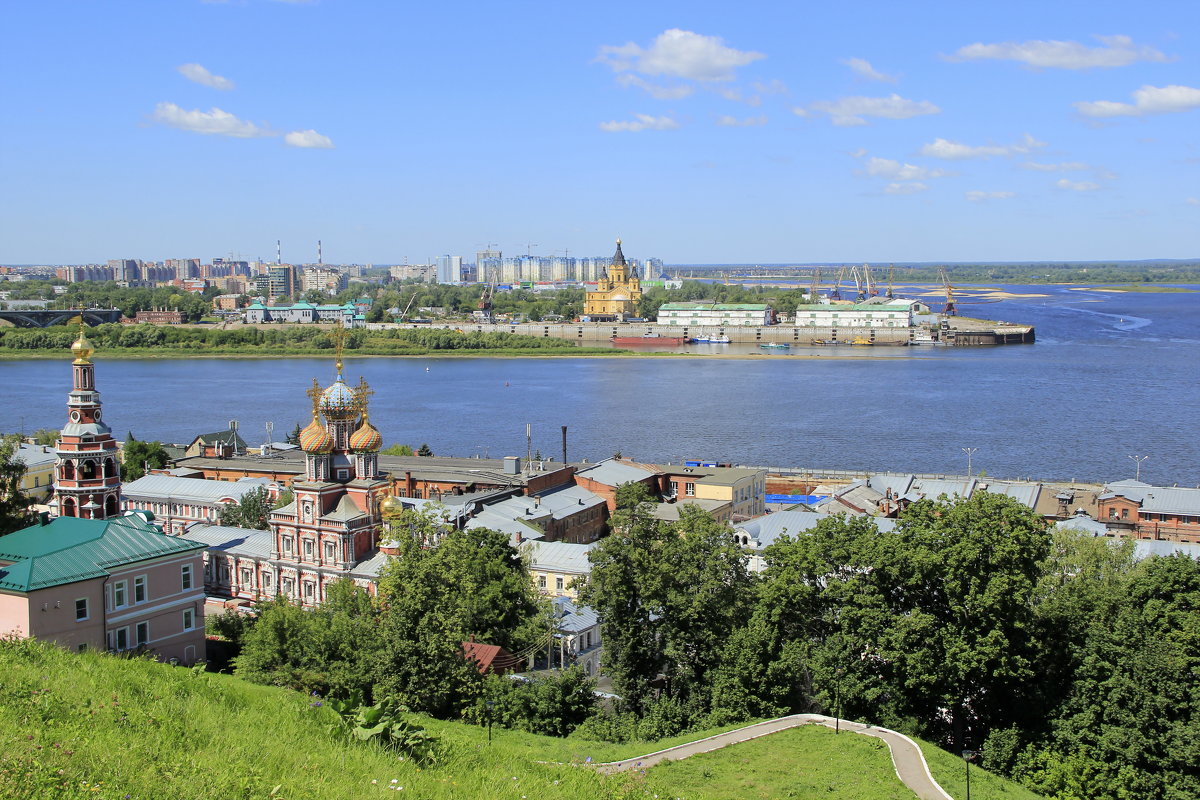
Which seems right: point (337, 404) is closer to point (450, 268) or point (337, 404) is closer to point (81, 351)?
point (81, 351)

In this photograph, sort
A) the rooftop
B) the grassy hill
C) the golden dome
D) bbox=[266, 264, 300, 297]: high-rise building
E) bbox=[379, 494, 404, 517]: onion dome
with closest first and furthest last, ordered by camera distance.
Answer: the grassy hill → bbox=[379, 494, 404, 517]: onion dome → the golden dome → the rooftop → bbox=[266, 264, 300, 297]: high-rise building

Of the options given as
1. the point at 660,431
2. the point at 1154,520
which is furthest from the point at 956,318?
the point at 1154,520

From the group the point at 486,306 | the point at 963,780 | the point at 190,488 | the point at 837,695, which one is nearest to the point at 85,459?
the point at 190,488

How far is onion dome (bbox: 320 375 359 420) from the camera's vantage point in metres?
13.4

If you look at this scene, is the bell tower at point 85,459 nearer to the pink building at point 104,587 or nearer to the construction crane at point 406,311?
the pink building at point 104,587

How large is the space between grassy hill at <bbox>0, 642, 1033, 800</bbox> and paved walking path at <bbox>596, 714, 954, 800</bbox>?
124mm

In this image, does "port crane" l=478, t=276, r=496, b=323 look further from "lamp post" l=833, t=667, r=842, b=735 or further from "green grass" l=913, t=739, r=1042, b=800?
"green grass" l=913, t=739, r=1042, b=800

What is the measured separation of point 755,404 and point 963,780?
27725 millimetres

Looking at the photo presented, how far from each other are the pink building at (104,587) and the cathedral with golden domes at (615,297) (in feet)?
198

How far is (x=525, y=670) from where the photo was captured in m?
10.1

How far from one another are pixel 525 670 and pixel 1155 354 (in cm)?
4627

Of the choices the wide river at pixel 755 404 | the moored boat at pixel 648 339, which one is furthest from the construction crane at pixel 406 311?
the wide river at pixel 755 404

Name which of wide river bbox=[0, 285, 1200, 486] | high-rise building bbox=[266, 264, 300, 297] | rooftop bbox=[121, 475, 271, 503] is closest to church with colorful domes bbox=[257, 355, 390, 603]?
rooftop bbox=[121, 475, 271, 503]

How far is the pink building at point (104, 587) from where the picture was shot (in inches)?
363
